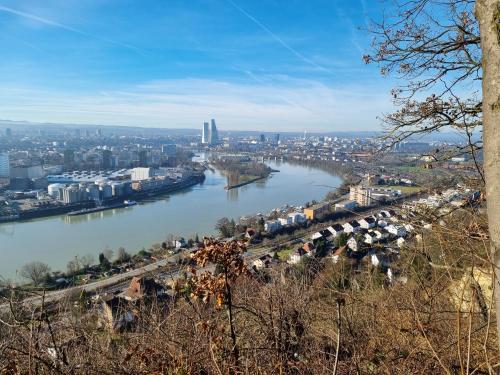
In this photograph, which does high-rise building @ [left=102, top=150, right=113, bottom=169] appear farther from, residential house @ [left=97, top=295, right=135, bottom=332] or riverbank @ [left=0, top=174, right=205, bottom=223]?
residential house @ [left=97, top=295, right=135, bottom=332]

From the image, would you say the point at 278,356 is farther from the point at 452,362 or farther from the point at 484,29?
the point at 484,29

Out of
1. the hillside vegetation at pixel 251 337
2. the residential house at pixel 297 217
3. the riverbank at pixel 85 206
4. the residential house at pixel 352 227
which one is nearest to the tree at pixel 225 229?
the residential house at pixel 297 217

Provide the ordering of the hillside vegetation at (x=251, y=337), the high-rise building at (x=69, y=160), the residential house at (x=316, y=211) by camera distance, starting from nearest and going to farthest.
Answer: the hillside vegetation at (x=251, y=337) → the residential house at (x=316, y=211) → the high-rise building at (x=69, y=160)

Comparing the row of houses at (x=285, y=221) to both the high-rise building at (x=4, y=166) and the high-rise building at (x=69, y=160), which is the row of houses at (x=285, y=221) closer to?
the high-rise building at (x=4, y=166)

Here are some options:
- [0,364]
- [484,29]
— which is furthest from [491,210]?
[0,364]

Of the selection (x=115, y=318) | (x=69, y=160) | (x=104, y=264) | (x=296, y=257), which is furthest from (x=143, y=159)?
(x=115, y=318)

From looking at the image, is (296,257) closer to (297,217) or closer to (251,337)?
(251,337)
